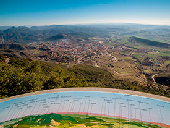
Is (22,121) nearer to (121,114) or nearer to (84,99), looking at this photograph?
(84,99)

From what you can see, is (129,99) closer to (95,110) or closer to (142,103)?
(142,103)

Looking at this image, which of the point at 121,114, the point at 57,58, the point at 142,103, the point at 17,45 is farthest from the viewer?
the point at 17,45

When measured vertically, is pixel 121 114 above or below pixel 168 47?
above

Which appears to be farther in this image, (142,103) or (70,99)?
(70,99)

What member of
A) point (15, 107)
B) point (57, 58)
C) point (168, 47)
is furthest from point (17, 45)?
point (168, 47)

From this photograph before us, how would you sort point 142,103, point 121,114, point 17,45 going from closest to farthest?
point 121,114 → point 142,103 → point 17,45

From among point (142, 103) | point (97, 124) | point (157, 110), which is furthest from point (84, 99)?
point (157, 110)
